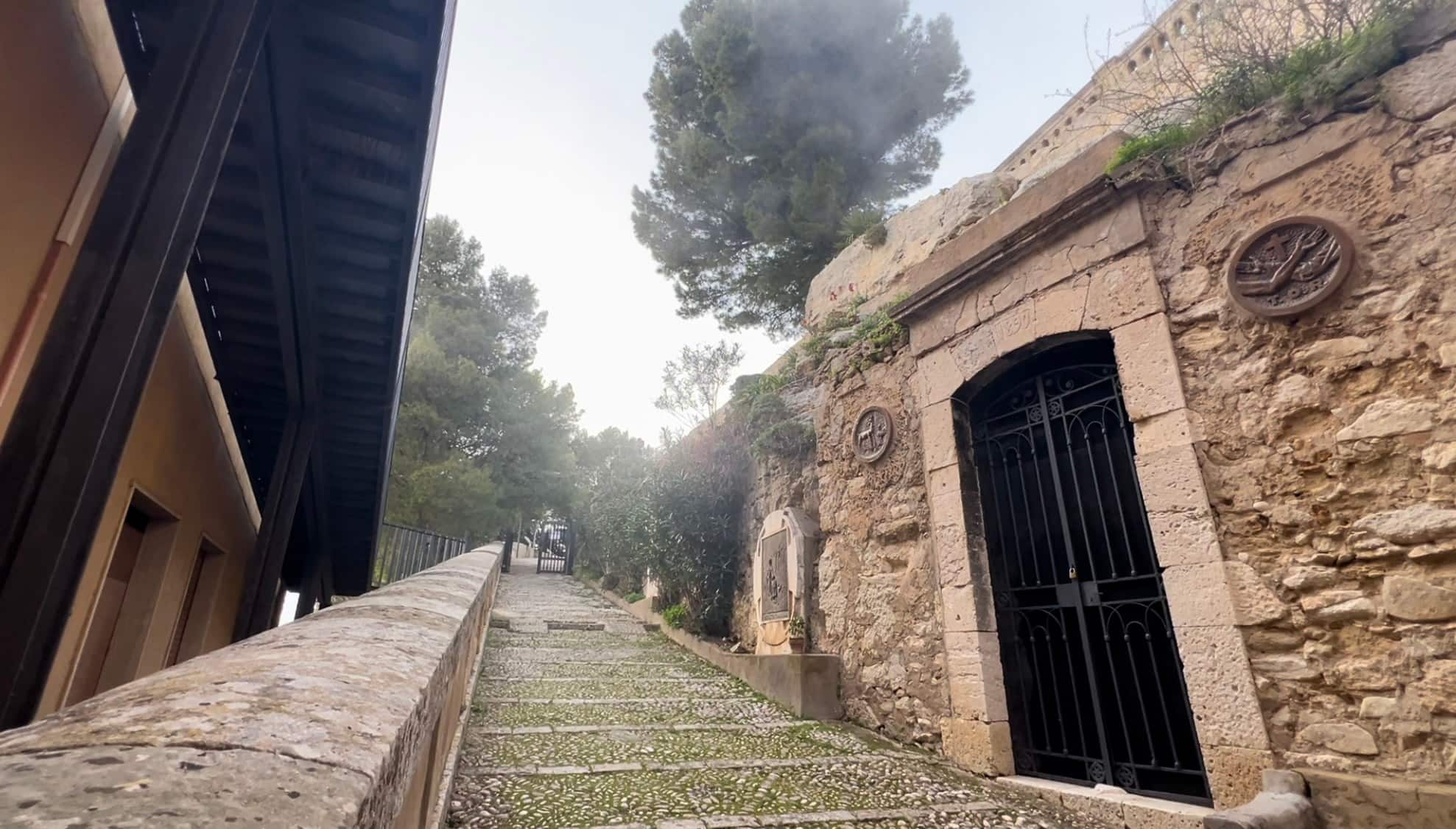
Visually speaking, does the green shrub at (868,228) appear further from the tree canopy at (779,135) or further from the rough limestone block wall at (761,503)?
the tree canopy at (779,135)

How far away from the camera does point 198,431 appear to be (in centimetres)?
521

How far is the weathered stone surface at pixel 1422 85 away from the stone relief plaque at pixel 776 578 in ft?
15.7

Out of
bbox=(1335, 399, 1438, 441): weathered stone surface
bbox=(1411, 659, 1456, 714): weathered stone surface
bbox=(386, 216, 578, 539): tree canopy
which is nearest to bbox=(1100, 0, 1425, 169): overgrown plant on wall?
bbox=(1335, 399, 1438, 441): weathered stone surface

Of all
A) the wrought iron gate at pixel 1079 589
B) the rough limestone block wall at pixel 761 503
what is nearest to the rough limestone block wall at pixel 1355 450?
the wrought iron gate at pixel 1079 589

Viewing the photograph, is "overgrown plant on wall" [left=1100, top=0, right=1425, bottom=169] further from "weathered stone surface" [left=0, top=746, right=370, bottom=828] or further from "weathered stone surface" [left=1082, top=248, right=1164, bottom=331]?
"weathered stone surface" [left=0, top=746, right=370, bottom=828]

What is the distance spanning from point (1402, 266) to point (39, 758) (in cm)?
418

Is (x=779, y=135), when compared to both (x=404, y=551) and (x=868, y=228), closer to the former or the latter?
(x=868, y=228)

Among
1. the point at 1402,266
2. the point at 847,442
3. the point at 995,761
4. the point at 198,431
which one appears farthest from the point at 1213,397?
the point at 198,431

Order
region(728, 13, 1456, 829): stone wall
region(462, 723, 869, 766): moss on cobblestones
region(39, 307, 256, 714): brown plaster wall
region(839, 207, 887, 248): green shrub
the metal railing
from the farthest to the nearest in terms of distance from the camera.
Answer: the metal railing → region(839, 207, 887, 248): green shrub → region(39, 307, 256, 714): brown plaster wall → region(462, 723, 869, 766): moss on cobblestones → region(728, 13, 1456, 829): stone wall

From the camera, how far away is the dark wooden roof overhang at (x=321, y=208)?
2.70 m

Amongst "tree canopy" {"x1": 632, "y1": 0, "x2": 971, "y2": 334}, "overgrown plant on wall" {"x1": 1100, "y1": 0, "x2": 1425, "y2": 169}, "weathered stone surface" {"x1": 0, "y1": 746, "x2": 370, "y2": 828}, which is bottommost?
"weathered stone surface" {"x1": 0, "y1": 746, "x2": 370, "y2": 828}

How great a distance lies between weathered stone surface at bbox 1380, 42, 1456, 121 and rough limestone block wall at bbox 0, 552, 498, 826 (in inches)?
168

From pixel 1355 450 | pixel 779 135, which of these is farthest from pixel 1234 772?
pixel 779 135

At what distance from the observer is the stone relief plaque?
19.9ft
